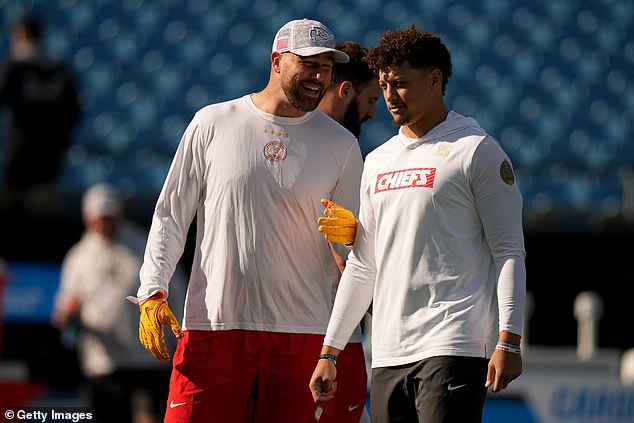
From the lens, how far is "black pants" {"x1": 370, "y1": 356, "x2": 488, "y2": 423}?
12.8 ft

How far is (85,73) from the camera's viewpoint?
12.7 m

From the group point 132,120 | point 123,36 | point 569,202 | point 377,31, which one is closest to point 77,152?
point 132,120

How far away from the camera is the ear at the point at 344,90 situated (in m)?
5.18

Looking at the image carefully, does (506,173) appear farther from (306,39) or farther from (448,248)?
(306,39)

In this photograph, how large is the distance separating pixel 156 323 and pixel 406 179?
1078 millimetres

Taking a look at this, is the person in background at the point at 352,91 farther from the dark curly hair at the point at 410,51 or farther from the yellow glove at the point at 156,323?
the yellow glove at the point at 156,323

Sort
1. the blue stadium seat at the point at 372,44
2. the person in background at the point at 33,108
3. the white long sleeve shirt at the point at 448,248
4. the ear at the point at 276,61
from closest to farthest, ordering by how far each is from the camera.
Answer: the white long sleeve shirt at the point at 448,248
the ear at the point at 276,61
the person in background at the point at 33,108
the blue stadium seat at the point at 372,44

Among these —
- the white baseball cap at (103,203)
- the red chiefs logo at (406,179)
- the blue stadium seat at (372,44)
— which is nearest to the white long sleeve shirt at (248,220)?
the red chiefs logo at (406,179)

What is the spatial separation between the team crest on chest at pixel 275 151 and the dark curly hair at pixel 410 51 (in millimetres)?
546

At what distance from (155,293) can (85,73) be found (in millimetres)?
8679

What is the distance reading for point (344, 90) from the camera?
5188mm

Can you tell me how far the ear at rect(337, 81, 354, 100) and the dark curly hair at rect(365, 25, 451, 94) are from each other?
98cm

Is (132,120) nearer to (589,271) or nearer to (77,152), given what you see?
(77,152)

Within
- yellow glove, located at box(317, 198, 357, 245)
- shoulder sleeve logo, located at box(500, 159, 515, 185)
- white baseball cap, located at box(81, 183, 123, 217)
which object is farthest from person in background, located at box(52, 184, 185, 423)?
shoulder sleeve logo, located at box(500, 159, 515, 185)
